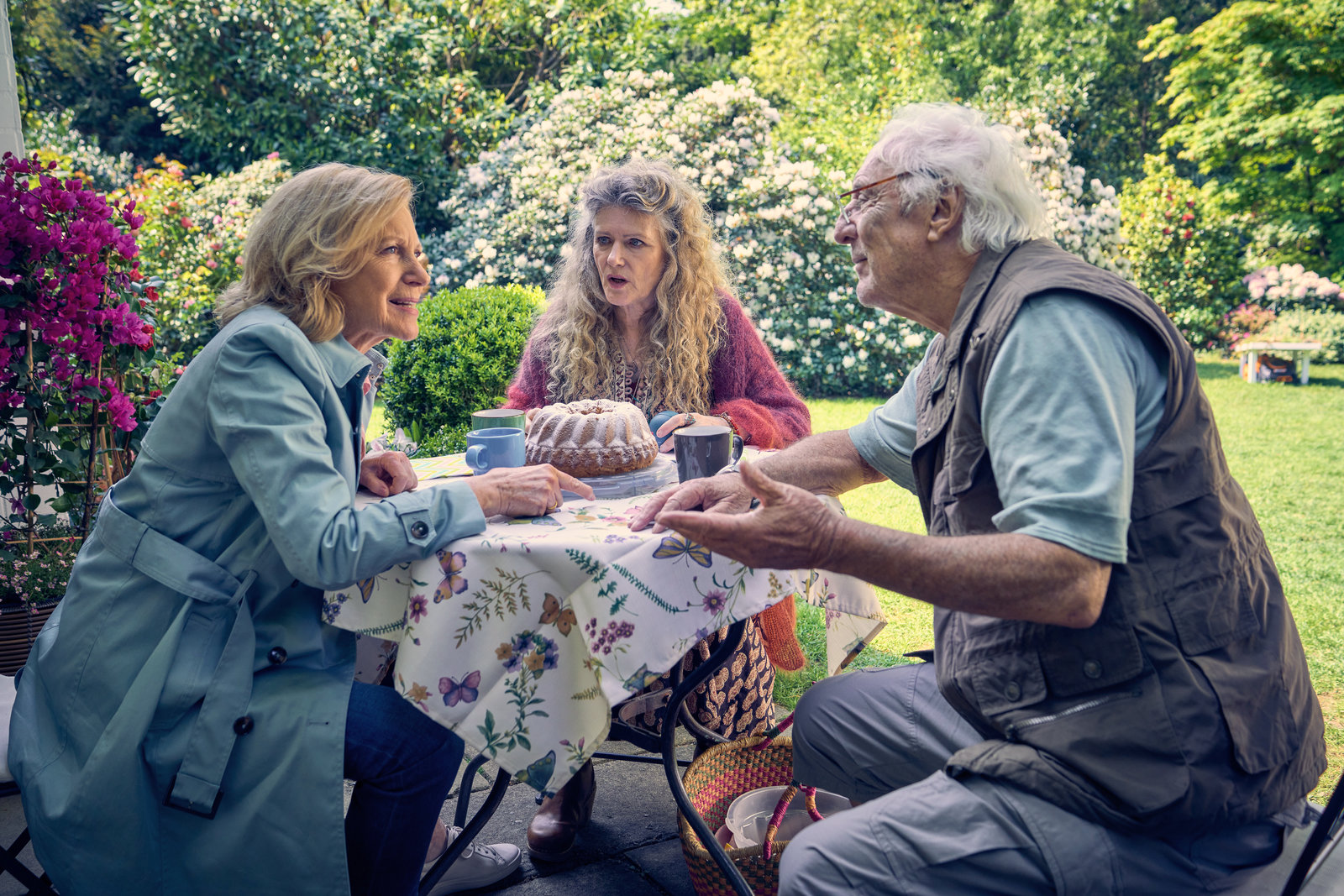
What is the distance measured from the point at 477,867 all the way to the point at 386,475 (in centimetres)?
108

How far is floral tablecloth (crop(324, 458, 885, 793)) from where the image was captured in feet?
5.49

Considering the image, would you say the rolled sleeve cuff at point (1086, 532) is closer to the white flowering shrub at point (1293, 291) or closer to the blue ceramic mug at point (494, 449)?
the blue ceramic mug at point (494, 449)

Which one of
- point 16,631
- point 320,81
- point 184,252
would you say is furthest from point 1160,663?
point 320,81

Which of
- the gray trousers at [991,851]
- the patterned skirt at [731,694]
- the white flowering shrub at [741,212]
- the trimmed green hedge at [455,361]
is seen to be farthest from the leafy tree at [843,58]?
the gray trousers at [991,851]

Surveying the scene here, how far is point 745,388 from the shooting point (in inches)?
128

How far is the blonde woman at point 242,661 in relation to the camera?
5.57 feet

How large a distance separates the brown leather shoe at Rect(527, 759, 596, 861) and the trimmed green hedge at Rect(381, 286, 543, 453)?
2.94 meters

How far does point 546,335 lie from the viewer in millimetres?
3463

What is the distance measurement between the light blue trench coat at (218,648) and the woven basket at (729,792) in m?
0.81

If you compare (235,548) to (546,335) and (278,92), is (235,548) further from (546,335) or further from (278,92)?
(278,92)

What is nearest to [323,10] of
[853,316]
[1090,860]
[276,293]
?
[853,316]

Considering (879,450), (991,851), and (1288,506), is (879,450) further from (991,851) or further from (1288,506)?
(1288,506)

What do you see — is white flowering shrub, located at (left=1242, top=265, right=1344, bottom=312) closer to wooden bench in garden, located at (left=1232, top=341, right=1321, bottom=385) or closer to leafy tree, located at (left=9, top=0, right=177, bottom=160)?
wooden bench in garden, located at (left=1232, top=341, right=1321, bottom=385)

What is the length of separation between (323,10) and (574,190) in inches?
249
